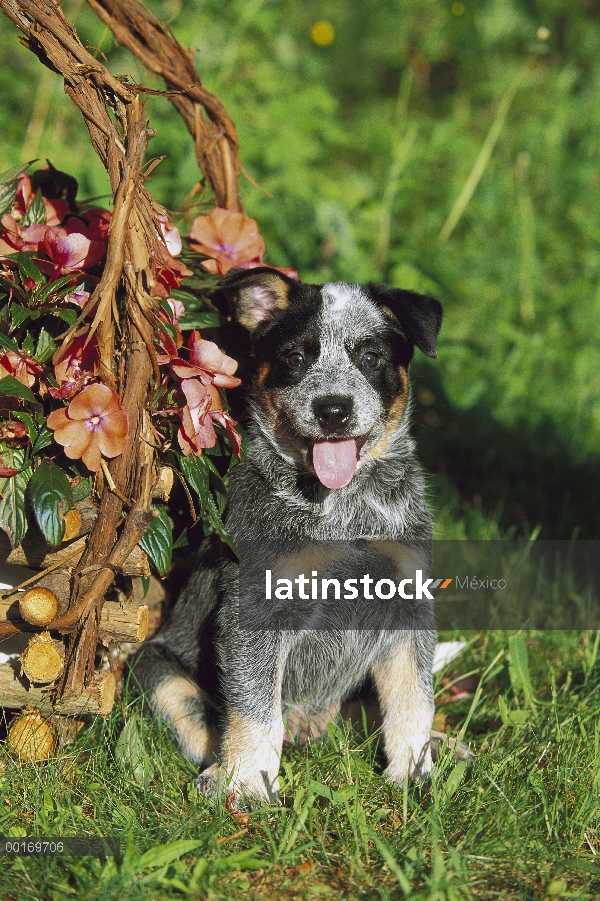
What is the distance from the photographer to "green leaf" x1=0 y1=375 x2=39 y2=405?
2270 millimetres

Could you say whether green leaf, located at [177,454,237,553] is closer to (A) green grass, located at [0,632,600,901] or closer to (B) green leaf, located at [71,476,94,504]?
(B) green leaf, located at [71,476,94,504]

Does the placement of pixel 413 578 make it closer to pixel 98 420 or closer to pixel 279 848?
pixel 279 848

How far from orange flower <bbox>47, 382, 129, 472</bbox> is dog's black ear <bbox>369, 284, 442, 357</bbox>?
1013mm

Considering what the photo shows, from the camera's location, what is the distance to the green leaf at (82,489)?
2.43 meters

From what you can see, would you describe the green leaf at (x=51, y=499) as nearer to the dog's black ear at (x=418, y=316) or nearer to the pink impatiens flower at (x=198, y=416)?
the pink impatiens flower at (x=198, y=416)

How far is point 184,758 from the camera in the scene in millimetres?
2793

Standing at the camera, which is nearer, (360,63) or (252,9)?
(252,9)

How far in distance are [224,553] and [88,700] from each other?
1.96 ft

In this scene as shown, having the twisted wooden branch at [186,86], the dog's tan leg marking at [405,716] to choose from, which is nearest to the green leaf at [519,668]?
the dog's tan leg marking at [405,716]

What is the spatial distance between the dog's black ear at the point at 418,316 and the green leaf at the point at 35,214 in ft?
3.65

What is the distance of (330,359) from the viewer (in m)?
2.89

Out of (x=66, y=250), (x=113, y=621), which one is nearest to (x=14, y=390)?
(x=66, y=250)

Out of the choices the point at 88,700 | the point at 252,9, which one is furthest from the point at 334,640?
the point at 252,9

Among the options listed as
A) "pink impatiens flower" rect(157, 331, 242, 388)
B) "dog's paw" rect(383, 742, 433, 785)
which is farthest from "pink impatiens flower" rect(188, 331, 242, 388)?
"dog's paw" rect(383, 742, 433, 785)
